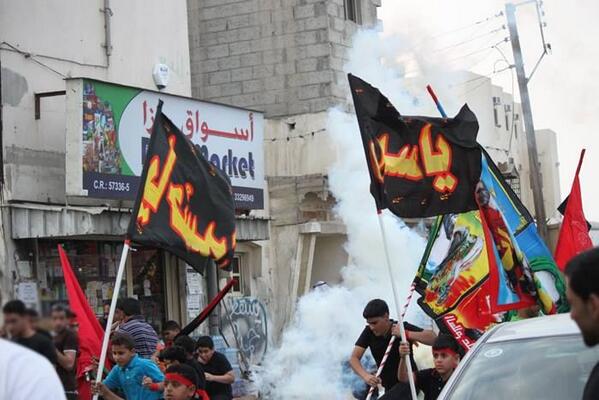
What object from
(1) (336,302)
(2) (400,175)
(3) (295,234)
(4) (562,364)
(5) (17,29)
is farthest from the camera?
(3) (295,234)

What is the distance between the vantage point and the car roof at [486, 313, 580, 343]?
6.24 metres

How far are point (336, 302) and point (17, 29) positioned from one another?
785 cm

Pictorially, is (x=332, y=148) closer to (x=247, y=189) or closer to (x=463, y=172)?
(x=247, y=189)

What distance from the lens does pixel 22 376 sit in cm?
312

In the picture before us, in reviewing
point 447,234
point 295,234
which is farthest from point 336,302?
point 447,234

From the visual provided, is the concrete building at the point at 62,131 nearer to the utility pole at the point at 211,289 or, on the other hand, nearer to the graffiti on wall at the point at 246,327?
the utility pole at the point at 211,289

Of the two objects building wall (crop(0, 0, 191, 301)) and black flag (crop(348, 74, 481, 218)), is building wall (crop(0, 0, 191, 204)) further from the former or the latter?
black flag (crop(348, 74, 481, 218))

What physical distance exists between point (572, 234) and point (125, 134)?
6500mm

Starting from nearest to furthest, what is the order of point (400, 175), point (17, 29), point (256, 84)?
point (400, 175) → point (17, 29) → point (256, 84)

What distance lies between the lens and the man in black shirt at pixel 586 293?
3.48 metres

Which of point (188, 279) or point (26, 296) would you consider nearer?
point (26, 296)

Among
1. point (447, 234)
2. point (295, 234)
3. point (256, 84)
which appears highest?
point (256, 84)

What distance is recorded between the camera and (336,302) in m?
20.1

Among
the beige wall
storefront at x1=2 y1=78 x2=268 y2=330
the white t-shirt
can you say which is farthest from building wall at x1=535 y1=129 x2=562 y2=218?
the white t-shirt
